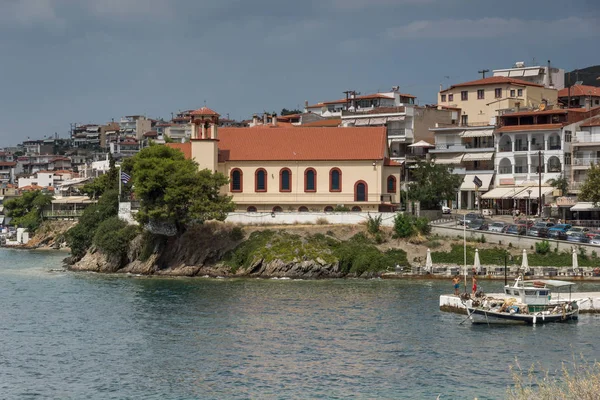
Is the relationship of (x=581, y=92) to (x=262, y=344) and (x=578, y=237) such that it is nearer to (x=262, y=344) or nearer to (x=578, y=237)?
(x=578, y=237)

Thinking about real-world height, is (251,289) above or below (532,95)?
below

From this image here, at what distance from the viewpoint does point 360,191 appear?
84875 mm

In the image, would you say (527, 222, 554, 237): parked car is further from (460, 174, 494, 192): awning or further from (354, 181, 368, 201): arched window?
(460, 174, 494, 192): awning

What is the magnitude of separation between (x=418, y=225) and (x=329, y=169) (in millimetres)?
12091

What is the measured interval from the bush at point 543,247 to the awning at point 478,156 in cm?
2889

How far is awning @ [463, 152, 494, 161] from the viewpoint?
9969 cm

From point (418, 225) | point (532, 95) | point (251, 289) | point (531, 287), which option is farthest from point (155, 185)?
point (532, 95)

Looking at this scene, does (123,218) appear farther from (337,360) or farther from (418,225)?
(337,360)

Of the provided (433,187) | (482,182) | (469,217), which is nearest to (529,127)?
(482,182)

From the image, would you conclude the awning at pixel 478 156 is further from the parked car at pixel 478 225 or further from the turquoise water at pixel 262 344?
the turquoise water at pixel 262 344

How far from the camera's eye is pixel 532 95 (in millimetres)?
112250

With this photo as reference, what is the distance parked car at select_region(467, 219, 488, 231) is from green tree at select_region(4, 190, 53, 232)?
225 feet

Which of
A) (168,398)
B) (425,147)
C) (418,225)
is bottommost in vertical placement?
(168,398)

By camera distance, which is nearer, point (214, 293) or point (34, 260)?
point (214, 293)
